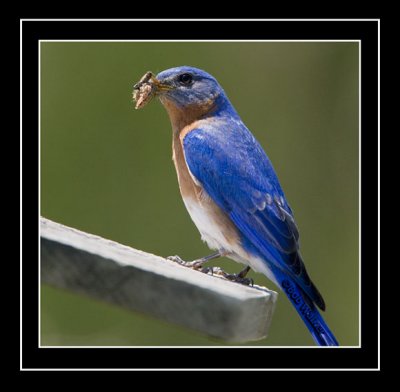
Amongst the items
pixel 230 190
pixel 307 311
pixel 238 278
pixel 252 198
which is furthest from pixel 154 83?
pixel 307 311

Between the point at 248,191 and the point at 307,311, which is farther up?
the point at 248,191

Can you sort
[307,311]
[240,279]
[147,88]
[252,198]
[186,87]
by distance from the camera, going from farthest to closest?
[186,87]
[147,88]
[252,198]
[240,279]
[307,311]

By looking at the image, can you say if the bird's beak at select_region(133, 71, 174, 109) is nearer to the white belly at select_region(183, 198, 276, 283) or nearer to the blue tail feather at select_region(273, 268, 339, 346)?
the white belly at select_region(183, 198, 276, 283)

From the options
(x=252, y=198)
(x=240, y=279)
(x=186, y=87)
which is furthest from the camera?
(x=186, y=87)

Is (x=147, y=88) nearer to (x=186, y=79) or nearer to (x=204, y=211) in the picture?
(x=186, y=79)

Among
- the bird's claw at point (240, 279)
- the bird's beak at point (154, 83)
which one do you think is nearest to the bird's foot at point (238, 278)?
the bird's claw at point (240, 279)

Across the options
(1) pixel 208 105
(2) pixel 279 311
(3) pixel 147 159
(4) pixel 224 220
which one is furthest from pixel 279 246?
(3) pixel 147 159

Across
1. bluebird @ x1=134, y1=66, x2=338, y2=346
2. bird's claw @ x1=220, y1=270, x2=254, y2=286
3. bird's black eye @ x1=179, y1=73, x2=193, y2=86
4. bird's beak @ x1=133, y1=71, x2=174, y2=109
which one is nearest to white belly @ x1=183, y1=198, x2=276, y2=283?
bluebird @ x1=134, y1=66, x2=338, y2=346

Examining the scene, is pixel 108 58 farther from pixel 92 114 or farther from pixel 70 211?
pixel 70 211
